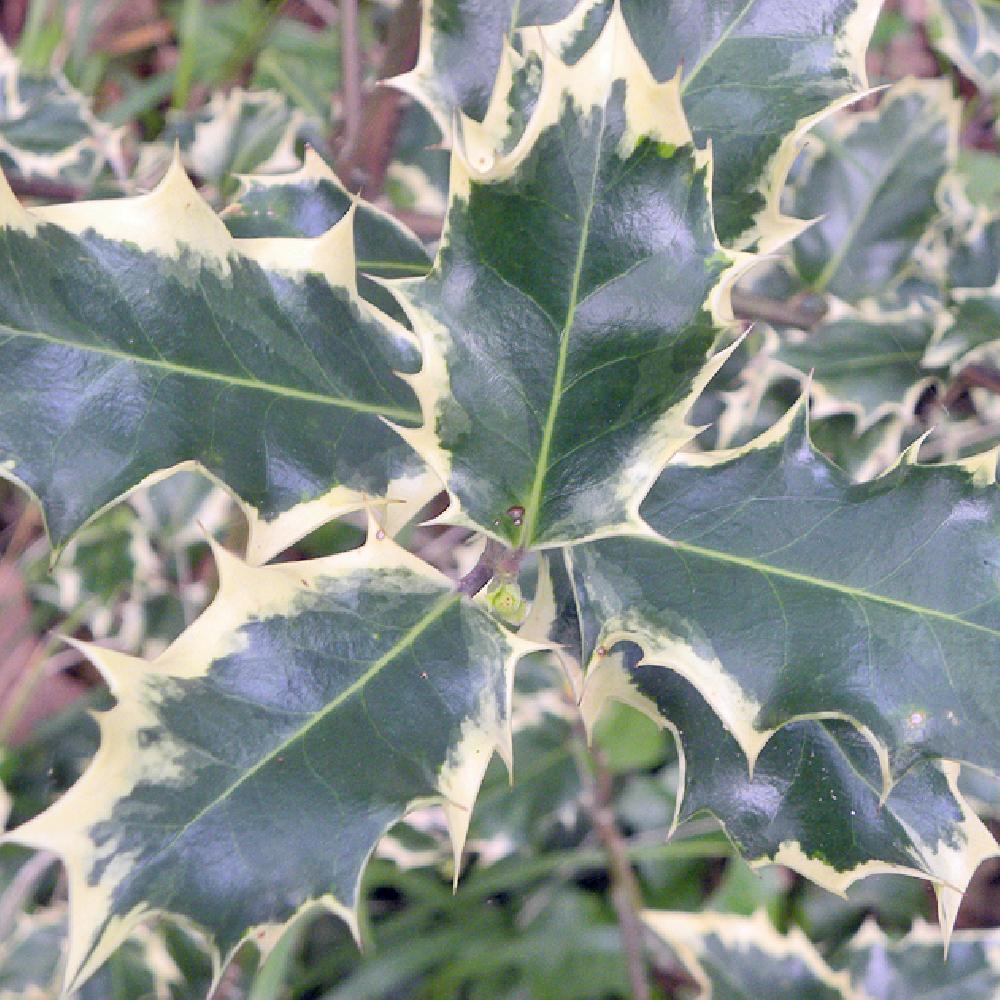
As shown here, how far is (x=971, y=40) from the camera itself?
45.4 inches

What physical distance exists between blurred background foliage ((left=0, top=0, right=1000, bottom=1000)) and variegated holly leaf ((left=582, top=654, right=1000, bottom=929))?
0.35 meters

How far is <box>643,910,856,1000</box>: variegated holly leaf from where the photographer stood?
953mm

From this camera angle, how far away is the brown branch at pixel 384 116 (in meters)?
0.93

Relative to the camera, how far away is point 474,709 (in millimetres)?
578

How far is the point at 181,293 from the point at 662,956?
3.81ft

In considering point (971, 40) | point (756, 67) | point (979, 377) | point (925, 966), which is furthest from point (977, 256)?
point (925, 966)

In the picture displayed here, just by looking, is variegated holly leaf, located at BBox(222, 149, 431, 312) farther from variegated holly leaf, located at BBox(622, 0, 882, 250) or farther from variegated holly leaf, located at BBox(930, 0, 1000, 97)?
variegated holly leaf, located at BBox(930, 0, 1000, 97)

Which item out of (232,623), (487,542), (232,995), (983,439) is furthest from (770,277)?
(232,995)

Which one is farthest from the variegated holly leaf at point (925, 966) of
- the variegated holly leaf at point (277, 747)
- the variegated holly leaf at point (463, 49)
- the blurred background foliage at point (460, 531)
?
the variegated holly leaf at point (463, 49)

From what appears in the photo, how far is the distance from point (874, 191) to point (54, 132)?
3.02 feet

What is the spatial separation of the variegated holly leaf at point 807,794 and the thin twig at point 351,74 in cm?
66

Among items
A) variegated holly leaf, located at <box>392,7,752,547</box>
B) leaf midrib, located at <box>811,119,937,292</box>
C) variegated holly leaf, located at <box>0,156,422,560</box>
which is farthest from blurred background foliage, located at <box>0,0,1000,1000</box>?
variegated holly leaf, located at <box>392,7,752,547</box>

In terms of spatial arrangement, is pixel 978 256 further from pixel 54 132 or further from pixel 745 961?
pixel 54 132

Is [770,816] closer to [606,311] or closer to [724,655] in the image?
[724,655]
